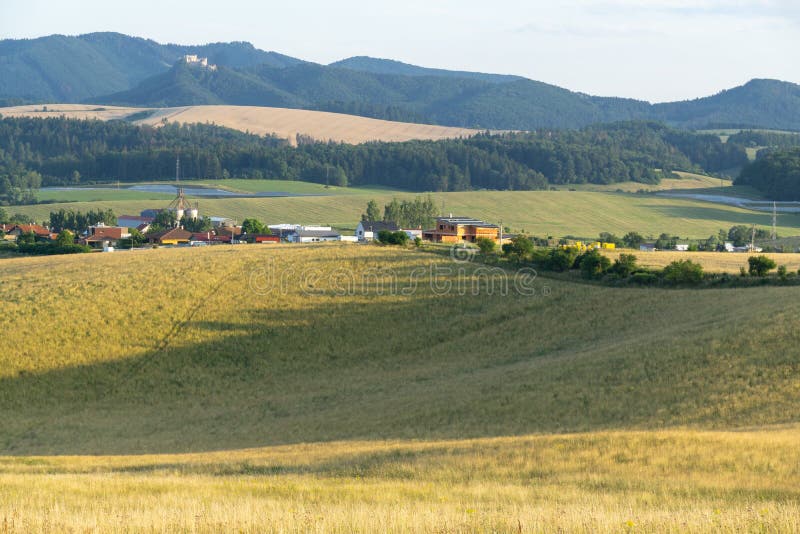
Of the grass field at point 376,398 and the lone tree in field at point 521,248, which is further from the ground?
the lone tree in field at point 521,248

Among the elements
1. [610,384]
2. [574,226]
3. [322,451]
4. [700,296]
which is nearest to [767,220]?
[574,226]

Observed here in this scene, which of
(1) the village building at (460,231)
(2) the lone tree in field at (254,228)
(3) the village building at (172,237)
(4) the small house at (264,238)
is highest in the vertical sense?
(1) the village building at (460,231)

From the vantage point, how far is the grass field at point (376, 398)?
58.6 ft

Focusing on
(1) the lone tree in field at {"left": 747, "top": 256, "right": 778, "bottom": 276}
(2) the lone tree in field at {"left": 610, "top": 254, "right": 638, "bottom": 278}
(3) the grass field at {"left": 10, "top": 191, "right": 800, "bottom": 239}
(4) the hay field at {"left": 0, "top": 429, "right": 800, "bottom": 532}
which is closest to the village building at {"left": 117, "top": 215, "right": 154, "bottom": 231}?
(3) the grass field at {"left": 10, "top": 191, "right": 800, "bottom": 239}

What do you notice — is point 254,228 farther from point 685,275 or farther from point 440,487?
point 440,487

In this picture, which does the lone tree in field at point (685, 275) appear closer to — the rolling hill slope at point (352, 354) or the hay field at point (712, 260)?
the rolling hill slope at point (352, 354)

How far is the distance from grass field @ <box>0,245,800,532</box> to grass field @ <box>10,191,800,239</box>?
79.0 metres

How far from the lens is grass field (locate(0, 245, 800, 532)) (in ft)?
58.6

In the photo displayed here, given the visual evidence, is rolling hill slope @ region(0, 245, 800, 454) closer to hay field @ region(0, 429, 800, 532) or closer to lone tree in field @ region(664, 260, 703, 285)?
lone tree in field @ region(664, 260, 703, 285)

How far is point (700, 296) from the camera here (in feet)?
196

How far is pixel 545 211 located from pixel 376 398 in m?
131

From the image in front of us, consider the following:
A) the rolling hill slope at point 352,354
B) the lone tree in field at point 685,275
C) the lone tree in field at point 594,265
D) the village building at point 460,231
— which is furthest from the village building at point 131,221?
the lone tree in field at point 685,275

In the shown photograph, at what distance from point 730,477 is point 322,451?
1370 centimetres

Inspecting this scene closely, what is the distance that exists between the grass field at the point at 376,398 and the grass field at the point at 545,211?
259 ft
